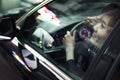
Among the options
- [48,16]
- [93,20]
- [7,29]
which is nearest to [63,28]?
[48,16]

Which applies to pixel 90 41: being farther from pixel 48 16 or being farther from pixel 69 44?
pixel 48 16

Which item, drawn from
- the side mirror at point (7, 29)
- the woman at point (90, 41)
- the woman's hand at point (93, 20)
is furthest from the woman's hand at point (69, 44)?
the side mirror at point (7, 29)

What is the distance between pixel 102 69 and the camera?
1.81 meters

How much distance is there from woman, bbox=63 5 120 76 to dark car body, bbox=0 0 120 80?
51 mm

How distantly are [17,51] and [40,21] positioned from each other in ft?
1.08

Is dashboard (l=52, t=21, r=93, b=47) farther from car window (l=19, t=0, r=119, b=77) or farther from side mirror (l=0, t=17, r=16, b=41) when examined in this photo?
side mirror (l=0, t=17, r=16, b=41)

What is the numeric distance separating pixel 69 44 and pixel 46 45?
0.96 ft

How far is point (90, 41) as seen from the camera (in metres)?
2.08

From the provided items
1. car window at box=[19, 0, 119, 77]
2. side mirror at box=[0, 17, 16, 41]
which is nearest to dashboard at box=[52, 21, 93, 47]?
car window at box=[19, 0, 119, 77]

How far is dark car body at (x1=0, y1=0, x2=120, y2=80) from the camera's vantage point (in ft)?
6.95

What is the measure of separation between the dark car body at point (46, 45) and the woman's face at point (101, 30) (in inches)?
3.7

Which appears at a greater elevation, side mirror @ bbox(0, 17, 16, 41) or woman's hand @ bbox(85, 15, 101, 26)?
woman's hand @ bbox(85, 15, 101, 26)

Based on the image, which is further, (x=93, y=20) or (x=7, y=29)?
(x=7, y=29)

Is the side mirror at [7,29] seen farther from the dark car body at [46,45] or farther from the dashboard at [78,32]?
the dashboard at [78,32]
